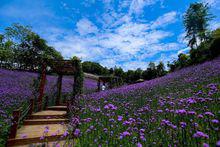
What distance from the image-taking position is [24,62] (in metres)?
28.4

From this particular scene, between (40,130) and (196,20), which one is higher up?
(196,20)

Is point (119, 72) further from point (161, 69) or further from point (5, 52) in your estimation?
point (5, 52)

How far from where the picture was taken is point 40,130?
5504 millimetres

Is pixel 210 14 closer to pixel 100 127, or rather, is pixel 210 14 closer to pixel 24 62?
pixel 100 127

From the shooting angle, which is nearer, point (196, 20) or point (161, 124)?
point (161, 124)

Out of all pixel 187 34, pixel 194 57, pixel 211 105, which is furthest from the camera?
pixel 187 34

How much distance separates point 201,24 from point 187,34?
Result: 3.01 m

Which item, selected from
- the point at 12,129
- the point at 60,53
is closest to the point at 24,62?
the point at 60,53

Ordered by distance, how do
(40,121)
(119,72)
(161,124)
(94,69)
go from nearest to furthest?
(161,124)
(40,121)
(119,72)
(94,69)

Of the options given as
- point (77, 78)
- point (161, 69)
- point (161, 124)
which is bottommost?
point (161, 124)

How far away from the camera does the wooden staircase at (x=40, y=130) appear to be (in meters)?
4.49

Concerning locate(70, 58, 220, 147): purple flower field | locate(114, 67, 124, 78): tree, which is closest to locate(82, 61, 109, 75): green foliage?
locate(114, 67, 124, 78): tree

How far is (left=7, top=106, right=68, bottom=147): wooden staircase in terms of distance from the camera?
14.7 ft

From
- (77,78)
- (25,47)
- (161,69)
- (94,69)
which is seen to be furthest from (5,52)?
(161,69)
